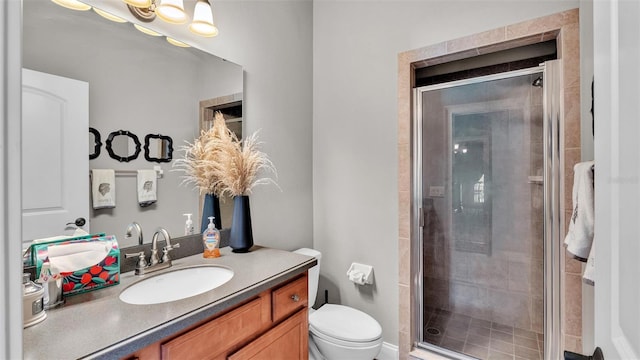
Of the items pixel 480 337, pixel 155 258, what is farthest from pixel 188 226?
pixel 480 337

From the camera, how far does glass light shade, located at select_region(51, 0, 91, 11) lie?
45.3 inches

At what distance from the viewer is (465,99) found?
6.84ft

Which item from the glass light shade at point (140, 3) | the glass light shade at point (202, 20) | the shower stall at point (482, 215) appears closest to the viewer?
the glass light shade at point (140, 3)

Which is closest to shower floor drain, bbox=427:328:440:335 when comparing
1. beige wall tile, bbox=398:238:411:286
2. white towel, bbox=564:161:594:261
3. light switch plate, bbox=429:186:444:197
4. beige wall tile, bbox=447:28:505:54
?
beige wall tile, bbox=398:238:411:286

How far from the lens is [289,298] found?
135 centimetres

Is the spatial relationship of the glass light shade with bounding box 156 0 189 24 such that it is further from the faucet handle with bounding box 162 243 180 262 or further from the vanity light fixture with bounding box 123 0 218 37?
the faucet handle with bounding box 162 243 180 262

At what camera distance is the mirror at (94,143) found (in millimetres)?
1215

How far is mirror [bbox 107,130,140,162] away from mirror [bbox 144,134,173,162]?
0.04 m

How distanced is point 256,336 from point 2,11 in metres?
1.16

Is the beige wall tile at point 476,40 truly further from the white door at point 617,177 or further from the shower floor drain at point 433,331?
the shower floor drain at point 433,331

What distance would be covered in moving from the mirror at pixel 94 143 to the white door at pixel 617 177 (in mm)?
1569

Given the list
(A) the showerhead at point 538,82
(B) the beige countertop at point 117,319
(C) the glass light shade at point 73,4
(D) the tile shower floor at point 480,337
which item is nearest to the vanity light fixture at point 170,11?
(C) the glass light shade at point 73,4

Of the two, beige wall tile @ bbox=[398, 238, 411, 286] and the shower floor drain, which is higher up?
beige wall tile @ bbox=[398, 238, 411, 286]

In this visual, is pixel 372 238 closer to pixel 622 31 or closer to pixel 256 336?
pixel 256 336
